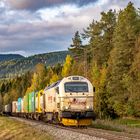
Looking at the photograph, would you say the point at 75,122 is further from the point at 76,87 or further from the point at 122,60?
the point at 122,60

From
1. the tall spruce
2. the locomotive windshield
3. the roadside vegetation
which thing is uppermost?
the tall spruce

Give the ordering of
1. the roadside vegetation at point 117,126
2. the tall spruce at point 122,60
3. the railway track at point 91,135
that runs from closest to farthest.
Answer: the railway track at point 91,135
the roadside vegetation at point 117,126
the tall spruce at point 122,60

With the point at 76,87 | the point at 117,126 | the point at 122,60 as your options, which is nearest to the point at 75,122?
the point at 76,87

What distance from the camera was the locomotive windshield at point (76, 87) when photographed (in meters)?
32.0

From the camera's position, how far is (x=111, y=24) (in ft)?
326

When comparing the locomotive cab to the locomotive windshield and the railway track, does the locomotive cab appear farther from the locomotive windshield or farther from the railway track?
the railway track

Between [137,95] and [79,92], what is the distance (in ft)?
86.1

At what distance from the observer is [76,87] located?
32.2 m

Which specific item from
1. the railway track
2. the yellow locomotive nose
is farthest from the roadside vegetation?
the railway track

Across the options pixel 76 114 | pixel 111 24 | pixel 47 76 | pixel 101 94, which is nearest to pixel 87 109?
pixel 76 114

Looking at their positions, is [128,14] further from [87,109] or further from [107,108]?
[87,109]

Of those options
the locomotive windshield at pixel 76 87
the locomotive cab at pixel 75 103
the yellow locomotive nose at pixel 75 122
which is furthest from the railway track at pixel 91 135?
the locomotive windshield at pixel 76 87

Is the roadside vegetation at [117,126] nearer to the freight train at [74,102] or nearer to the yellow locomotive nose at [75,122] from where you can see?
the yellow locomotive nose at [75,122]

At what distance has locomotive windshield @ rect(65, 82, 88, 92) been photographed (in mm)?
32000
